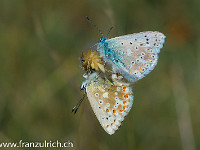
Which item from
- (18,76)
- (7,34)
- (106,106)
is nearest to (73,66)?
(18,76)

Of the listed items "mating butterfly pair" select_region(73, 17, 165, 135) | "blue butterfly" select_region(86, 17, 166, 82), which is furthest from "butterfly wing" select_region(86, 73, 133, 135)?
"blue butterfly" select_region(86, 17, 166, 82)

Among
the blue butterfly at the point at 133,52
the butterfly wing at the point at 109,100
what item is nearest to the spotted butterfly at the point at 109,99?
the butterfly wing at the point at 109,100

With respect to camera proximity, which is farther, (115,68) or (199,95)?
(199,95)

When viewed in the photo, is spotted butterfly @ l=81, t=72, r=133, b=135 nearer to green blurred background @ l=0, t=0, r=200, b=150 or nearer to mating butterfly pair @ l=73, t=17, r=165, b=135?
mating butterfly pair @ l=73, t=17, r=165, b=135

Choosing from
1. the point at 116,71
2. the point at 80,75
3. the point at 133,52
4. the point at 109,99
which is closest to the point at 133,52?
the point at 133,52

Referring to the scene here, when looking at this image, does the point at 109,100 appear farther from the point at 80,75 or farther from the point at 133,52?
the point at 80,75

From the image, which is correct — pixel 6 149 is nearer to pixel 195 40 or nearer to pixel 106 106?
pixel 106 106
